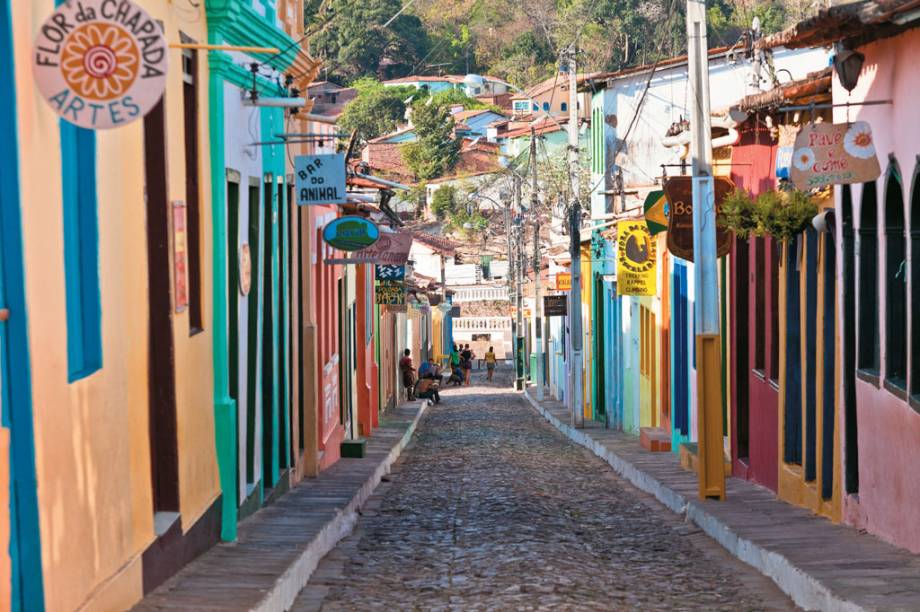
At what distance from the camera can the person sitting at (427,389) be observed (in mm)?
45094

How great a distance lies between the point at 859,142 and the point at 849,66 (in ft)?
3.18

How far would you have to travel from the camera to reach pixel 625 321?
102 feet

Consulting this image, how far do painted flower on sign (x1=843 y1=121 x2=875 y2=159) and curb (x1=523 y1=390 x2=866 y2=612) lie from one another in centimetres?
290

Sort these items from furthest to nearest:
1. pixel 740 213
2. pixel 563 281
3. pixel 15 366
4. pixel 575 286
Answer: pixel 563 281 → pixel 575 286 → pixel 740 213 → pixel 15 366

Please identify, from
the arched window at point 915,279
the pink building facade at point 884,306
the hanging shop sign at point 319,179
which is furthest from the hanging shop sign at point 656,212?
the arched window at point 915,279

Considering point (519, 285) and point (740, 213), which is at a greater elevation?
point (740, 213)

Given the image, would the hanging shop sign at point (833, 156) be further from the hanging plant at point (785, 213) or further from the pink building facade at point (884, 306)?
the hanging plant at point (785, 213)

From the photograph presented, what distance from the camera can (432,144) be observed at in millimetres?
84938

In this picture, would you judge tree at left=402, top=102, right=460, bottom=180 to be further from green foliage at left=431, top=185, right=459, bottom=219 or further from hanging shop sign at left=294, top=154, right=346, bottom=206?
hanging shop sign at left=294, top=154, right=346, bottom=206

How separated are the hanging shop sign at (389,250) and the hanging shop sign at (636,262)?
135 inches

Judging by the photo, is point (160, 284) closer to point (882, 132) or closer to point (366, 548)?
point (366, 548)

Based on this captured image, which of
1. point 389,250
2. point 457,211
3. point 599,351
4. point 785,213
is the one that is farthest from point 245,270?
point 457,211

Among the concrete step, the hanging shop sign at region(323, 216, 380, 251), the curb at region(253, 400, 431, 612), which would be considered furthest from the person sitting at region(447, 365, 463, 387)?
the hanging shop sign at region(323, 216, 380, 251)

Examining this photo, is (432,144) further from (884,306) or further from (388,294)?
(884,306)
